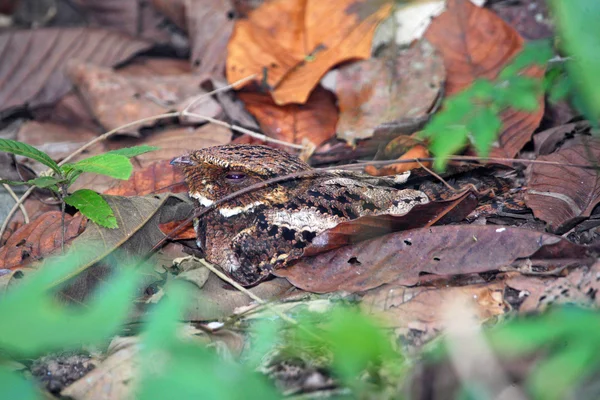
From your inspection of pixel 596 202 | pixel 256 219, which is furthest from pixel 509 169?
pixel 256 219

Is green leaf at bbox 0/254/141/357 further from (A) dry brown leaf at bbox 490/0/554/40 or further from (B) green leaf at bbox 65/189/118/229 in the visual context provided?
(A) dry brown leaf at bbox 490/0/554/40

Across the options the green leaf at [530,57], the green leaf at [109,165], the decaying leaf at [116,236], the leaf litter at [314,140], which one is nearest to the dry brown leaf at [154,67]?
the leaf litter at [314,140]

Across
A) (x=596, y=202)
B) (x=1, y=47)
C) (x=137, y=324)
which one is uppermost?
(x=1, y=47)

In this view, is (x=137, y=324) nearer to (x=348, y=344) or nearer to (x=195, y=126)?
(x=348, y=344)

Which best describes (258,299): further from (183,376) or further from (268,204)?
(183,376)

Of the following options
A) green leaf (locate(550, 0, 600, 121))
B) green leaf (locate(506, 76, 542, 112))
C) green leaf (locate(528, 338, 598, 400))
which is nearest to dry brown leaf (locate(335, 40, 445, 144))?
green leaf (locate(506, 76, 542, 112))
